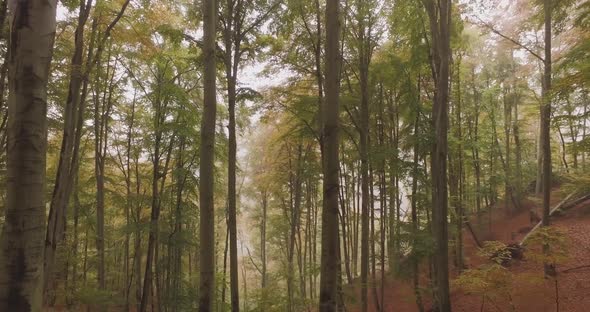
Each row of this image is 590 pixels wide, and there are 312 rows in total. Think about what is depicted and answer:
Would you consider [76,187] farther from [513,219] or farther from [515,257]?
[513,219]

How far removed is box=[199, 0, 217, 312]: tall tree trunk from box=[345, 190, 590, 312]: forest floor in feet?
15.8

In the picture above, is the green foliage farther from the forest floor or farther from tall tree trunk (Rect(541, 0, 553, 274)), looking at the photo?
tall tree trunk (Rect(541, 0, 553, 274))

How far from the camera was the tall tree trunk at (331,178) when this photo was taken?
399cm

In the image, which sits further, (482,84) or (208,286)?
(482,84)

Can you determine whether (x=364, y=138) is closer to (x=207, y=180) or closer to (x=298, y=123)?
(x=298, y=123)

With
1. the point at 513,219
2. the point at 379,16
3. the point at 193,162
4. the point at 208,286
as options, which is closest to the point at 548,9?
the point at 379,16

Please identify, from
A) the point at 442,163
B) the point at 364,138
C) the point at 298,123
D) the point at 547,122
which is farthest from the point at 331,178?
the point at 547,122

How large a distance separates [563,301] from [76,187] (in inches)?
631

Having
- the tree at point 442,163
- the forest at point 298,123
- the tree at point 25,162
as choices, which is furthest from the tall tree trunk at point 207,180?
the tree at point 442,163

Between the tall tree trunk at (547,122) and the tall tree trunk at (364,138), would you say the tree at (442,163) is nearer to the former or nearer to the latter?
the tall tree trunk at (364,138)

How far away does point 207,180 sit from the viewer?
4.98 metres

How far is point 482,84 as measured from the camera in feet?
59.5

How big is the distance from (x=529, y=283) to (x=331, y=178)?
812 centimetres

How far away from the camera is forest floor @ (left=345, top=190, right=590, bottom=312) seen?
Result: 382 inches
